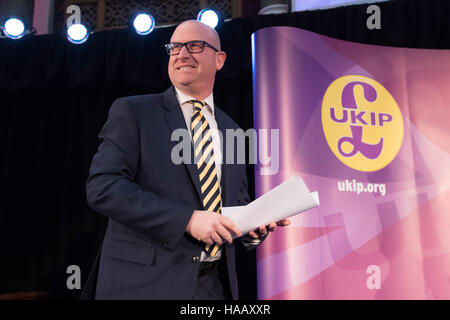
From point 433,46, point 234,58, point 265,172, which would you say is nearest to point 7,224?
point 234,58

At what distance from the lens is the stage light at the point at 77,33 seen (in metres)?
4.48

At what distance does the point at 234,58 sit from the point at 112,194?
10.9 feet

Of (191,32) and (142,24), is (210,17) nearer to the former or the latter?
(142,24)

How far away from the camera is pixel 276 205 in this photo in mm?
1225

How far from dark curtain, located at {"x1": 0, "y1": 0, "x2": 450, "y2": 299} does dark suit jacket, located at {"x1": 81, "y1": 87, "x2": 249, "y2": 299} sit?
3.06 m

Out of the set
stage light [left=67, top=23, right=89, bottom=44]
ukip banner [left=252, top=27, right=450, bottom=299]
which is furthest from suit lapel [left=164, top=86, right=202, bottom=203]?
stage light [left=67, top=23, right=89, bottom=44]

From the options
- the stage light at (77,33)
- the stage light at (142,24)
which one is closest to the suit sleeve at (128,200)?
the stage light at (142,24)

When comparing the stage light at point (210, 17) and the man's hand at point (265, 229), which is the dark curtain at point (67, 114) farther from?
the man's hand at point (265, 229)

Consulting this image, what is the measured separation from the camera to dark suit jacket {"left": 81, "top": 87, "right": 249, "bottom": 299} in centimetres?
124

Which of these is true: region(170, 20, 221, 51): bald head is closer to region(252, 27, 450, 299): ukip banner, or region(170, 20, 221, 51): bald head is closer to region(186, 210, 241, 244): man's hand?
region(186, 210, 241, 244): man's hand

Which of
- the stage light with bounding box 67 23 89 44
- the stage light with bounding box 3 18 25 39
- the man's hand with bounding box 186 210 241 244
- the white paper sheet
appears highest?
the stage light with bounding box 3 18 25 39

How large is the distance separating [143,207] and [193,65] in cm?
64

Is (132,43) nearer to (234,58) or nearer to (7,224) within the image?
(234,58)

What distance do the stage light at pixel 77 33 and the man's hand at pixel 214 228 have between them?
3.86m
